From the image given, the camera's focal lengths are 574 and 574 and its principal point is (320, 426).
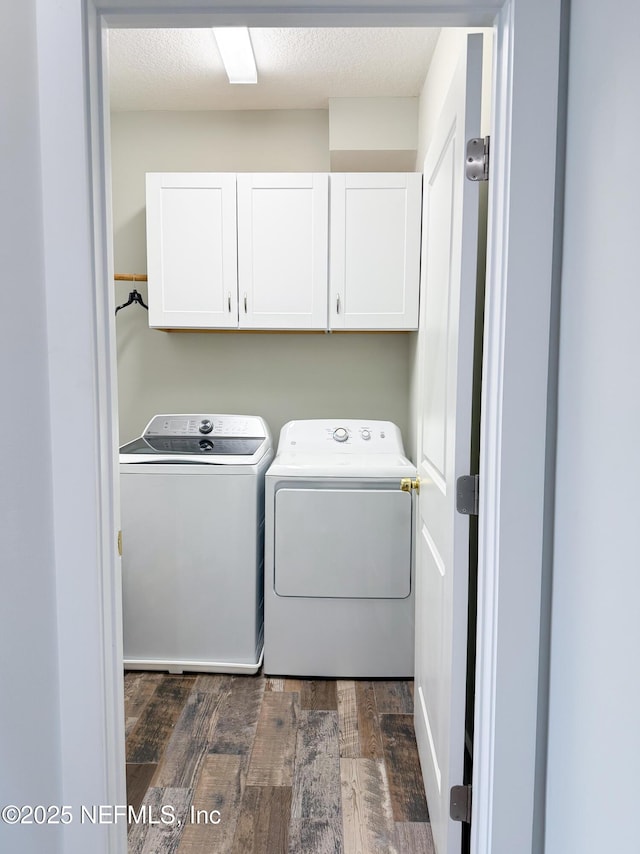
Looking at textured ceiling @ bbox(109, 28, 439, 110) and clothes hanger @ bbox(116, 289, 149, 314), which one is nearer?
textured ceiling @ bbox(109, 28, 439, 110)

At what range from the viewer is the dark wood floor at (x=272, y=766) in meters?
1.53

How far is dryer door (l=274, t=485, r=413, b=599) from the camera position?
7.51 feet

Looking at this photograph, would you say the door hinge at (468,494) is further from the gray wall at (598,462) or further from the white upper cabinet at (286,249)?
the white upper cabinet at (286,249)

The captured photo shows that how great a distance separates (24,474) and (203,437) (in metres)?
1.78

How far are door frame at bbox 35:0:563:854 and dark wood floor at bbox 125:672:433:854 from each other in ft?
1.77

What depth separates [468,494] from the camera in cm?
119

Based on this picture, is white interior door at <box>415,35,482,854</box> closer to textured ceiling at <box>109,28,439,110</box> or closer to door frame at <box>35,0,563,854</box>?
door frame at <box>35,0,563,854</box>

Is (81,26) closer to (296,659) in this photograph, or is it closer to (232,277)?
(232,277)

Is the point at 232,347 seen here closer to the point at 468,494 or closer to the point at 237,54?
the point at 237,54

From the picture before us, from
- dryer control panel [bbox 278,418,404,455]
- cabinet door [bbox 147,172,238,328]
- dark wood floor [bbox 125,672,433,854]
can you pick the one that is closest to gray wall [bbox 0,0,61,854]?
dark wood floor [bbox 125,672,433,854]

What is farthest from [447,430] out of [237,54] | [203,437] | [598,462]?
[237,54]

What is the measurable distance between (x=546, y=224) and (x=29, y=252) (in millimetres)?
908

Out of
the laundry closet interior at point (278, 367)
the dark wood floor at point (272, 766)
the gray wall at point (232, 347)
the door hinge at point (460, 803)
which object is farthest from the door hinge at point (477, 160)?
the gray wall at point (232, 347)

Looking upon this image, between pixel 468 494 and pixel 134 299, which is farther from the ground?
pixel 134 299
